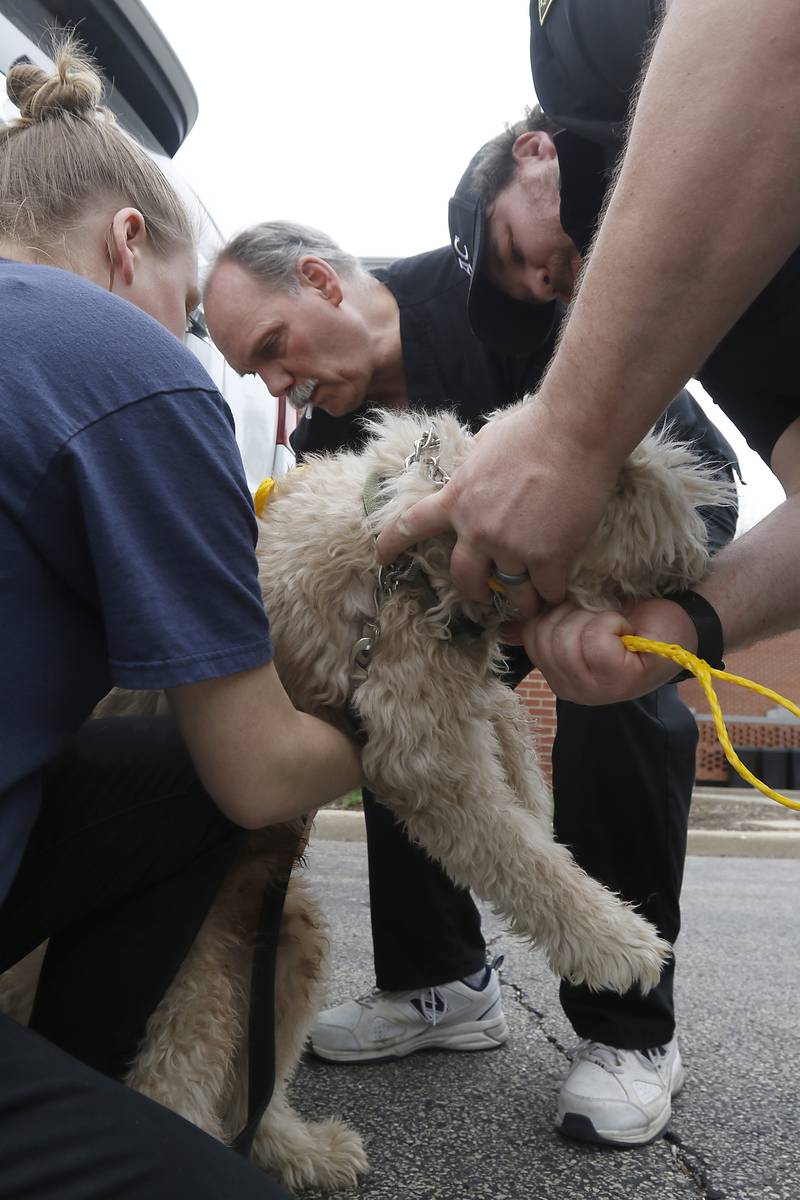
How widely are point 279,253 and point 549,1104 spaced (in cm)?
256

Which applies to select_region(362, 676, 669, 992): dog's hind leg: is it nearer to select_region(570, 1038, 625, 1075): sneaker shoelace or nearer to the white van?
select_region(570, 1038, 625, 1075): sneaker shoelace

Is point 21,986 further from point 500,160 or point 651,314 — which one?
point 500,160

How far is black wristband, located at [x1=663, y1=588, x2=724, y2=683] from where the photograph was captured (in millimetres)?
1718

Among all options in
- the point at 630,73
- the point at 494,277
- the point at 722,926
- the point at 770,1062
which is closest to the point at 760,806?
the point at 722,926

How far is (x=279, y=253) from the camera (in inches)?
126

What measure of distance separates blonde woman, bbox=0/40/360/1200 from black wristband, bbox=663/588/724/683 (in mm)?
647

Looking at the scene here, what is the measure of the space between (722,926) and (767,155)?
4223 millimetres

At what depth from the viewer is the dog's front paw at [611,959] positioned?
181 centimetres

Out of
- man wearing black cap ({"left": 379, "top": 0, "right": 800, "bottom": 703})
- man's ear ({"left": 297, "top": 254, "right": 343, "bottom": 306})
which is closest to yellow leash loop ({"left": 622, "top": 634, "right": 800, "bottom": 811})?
man wearing black cap ({"left": 379, "top": 0, "right": 800, "bottom": 703})

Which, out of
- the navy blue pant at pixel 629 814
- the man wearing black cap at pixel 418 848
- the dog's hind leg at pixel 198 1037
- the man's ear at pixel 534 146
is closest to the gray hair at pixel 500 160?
the man's ear at pixel 534 146

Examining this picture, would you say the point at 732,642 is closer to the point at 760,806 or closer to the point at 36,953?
the point at 36,953

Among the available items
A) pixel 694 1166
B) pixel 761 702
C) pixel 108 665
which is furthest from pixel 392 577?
pixel 761 702

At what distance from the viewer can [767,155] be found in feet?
4.10

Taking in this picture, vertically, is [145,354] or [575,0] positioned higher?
[575,0]
